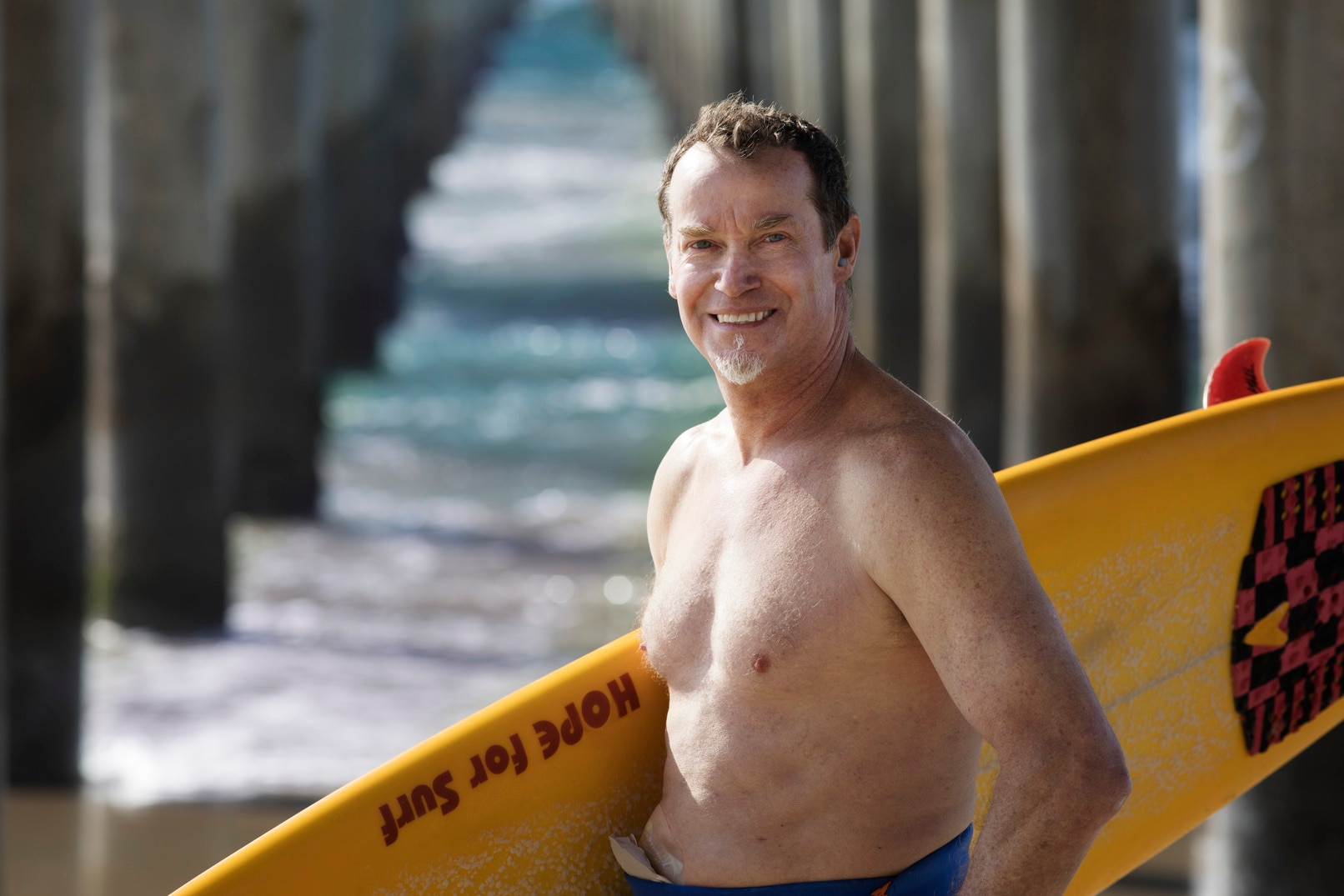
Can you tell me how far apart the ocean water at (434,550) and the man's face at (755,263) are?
3972 millimetres

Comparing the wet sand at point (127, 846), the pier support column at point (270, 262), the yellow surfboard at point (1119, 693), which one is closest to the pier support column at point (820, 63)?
the pier support column at point (270, 262)

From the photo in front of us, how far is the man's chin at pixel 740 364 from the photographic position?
1.86 meters

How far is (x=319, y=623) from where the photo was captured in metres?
7.92

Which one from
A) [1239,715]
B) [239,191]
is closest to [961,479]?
[1239,715]

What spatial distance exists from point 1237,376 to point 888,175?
800 cm

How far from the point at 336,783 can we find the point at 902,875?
4.05 meters

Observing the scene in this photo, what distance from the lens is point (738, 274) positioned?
1.82m

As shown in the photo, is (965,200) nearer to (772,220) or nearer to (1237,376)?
(1237,376)

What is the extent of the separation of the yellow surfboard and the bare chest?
35cm

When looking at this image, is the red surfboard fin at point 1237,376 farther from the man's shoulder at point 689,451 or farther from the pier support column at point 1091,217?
the pier support column at point 1091,217

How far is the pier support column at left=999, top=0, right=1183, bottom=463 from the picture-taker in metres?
5.76

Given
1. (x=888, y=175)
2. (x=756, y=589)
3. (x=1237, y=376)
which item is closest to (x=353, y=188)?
(x=888, y=175)

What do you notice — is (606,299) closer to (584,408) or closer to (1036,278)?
(584,408)

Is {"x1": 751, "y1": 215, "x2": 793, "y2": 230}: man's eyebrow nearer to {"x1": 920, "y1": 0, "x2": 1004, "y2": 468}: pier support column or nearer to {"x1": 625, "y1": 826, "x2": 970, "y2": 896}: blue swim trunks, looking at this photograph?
{"x1": 625, "y1": 826, "x2": 970, "y2": 896}: blue swim trunks
